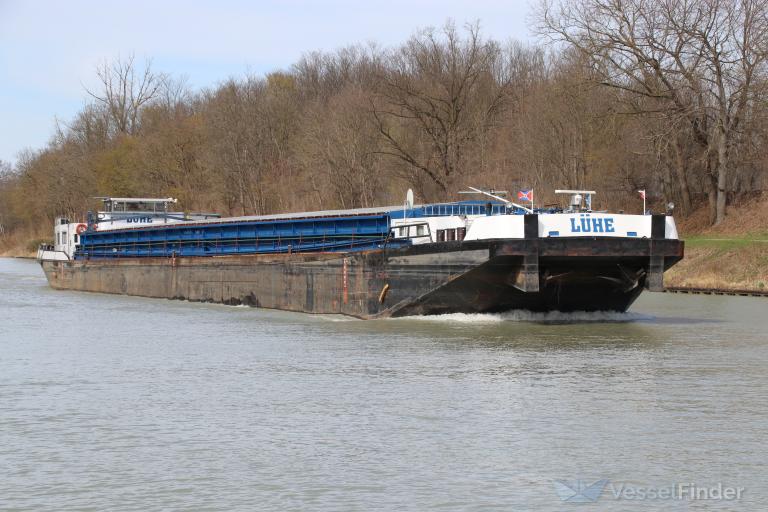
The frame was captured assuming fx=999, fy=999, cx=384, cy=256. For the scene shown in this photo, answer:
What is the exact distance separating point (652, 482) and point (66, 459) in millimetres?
6929

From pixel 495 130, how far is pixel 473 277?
3449 cm

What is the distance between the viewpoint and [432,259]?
2448 centimetres

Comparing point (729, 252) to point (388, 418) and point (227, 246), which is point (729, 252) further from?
point (388, 418)

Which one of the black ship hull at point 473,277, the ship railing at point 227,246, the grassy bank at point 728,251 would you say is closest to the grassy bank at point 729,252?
the grassy bank at point 728,251

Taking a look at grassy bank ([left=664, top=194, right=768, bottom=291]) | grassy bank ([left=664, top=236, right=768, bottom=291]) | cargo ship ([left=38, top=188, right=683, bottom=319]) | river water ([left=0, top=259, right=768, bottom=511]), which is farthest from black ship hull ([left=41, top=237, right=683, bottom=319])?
grassy bank ([left=664, top=194, right=768, bottom=291])

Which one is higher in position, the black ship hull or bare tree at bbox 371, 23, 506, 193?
bare tree at bbox 371, 23, 506, 193

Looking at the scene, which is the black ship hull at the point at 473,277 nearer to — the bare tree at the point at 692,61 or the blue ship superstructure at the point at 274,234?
the blue ship superstructure at the point at 274,234

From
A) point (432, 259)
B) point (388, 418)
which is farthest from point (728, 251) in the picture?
point (388, 418)

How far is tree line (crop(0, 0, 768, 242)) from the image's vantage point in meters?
44.6

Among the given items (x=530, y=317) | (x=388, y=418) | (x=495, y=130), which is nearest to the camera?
(x=388, y=418)

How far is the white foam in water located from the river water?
317mm

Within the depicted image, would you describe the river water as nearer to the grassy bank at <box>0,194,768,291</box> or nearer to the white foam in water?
the white foam in water

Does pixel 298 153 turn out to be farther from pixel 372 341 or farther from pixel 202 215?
pixel 372 341

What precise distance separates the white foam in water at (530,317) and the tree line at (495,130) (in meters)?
19.8
